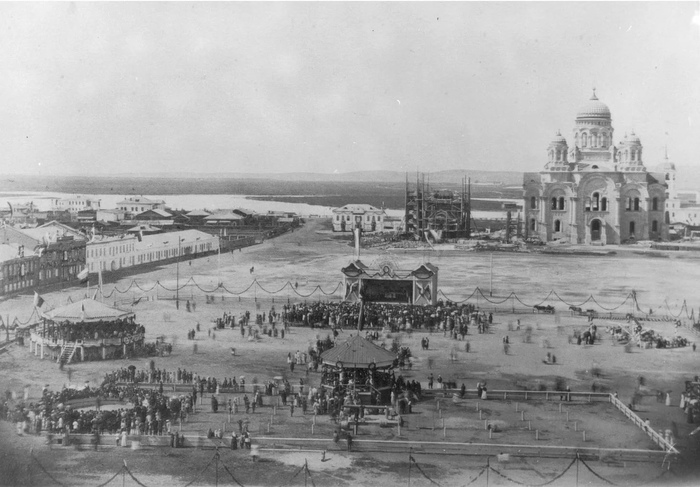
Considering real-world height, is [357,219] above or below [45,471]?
above

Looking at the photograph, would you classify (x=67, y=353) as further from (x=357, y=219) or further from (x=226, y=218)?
(x=357, y=219)

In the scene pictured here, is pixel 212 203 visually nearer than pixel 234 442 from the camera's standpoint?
No

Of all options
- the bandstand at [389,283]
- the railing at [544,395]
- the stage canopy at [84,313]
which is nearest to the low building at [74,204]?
the stage canopy at [84,313]

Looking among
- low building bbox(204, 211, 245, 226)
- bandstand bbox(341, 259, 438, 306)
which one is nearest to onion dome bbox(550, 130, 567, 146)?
bandstand bbox(341, 259, 438, 306)

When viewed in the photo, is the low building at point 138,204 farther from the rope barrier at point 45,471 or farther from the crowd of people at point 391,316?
the rope barrier at point 45,471

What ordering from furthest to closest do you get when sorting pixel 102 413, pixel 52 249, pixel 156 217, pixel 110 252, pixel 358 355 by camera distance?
pixel 156 217 < pixel 110 252 < pixel 52 249 < pixel 358 355 < pixel 102 413

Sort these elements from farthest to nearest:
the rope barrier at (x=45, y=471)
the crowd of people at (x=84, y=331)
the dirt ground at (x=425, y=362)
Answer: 1. the crowd of people at (x=84, y=331)
2. the dirt ground at (x=425, y=362)
3. the rope barrier at (x=45, y=471)

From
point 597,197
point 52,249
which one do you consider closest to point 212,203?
point 52,249
